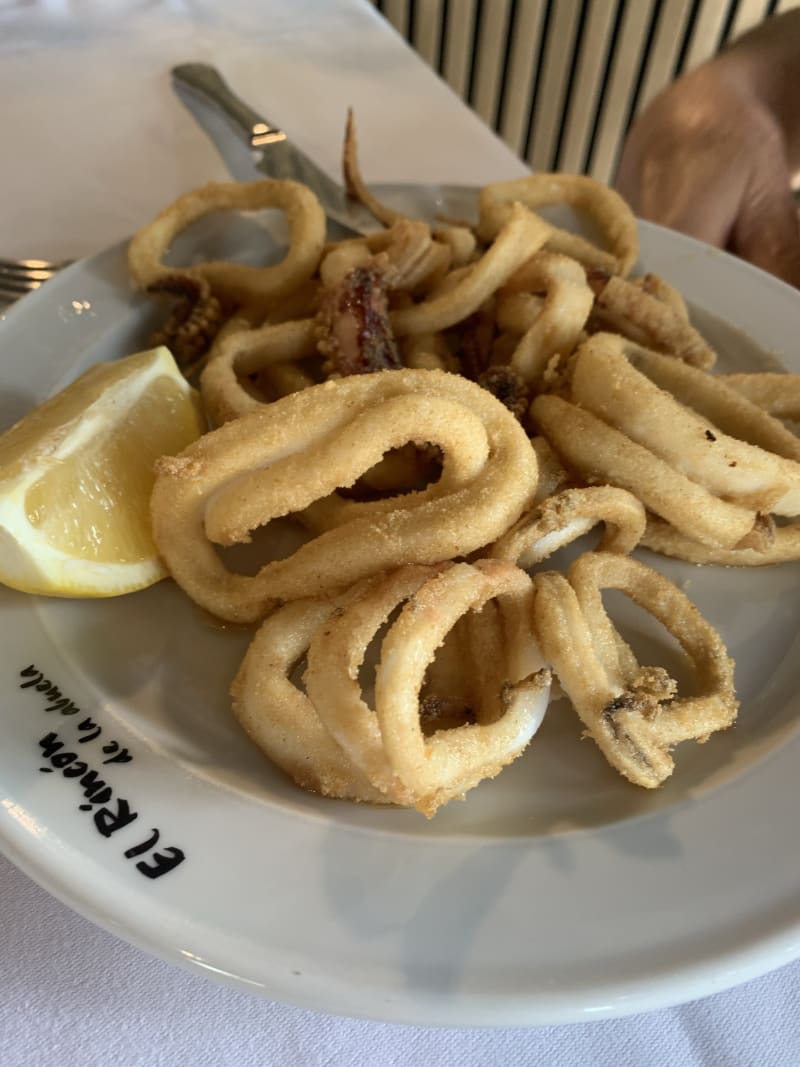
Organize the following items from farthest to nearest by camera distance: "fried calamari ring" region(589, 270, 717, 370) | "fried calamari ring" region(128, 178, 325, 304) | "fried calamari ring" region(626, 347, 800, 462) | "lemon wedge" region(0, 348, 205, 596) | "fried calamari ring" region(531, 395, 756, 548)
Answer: "fried calamari ring" region(128, 178, 325, 304)
"fried calamari ring" region(589, 270, 717, 370)
"fried calamari ring" region(626, 347, 800, 462)
"fried calamari ring" region(531, 395, 756, 548)
"lemon wedge" region(0, 348, 205, 596)

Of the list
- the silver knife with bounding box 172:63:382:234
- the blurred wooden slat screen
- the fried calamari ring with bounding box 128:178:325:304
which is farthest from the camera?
the blurred wooden slat screen

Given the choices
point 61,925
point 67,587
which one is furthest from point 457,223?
point 61,925

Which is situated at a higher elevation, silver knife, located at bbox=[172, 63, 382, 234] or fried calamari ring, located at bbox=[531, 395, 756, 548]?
silver knife, located at bbox=[172, 63, 382, 234]

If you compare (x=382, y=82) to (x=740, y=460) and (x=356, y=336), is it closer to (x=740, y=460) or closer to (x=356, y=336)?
(x=356, y=336)

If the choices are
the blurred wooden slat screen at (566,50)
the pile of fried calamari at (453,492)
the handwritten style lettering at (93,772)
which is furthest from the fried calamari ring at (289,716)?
the blurred wooden slat screen at (566,50)

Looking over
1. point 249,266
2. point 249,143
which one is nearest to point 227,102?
point 249,143

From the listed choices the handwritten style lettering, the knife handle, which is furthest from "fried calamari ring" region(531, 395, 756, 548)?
the knife handle

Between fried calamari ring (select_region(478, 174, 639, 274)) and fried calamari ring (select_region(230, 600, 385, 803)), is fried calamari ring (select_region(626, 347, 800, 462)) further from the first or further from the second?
fried calamari ring (select_region(230, 600, 385, 803))

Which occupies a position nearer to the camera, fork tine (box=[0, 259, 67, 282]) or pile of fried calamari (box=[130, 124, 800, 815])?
pile of fried calamari (box=[130, 124, 800, 815])
